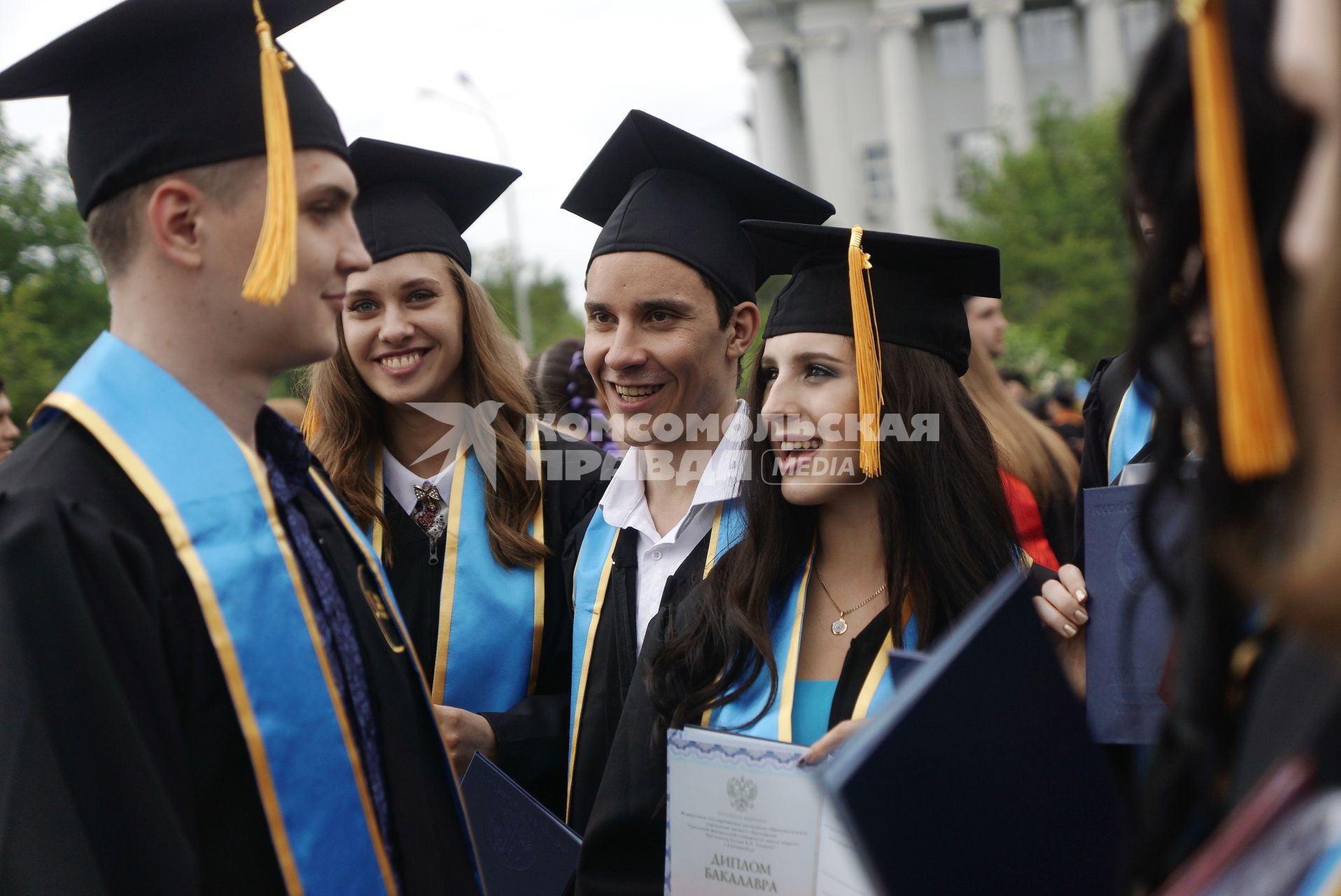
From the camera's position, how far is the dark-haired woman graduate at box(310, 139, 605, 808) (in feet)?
10.8

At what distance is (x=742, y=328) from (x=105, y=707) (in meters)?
2.37

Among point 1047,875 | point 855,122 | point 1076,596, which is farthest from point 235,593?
point 855,122

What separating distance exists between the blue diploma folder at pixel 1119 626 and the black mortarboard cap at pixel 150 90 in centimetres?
158

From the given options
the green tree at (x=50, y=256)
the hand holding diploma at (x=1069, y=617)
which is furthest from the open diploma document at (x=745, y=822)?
the green tree at (x=50, y=256)

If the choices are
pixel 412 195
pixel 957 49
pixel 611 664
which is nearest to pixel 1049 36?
pixel 957 49

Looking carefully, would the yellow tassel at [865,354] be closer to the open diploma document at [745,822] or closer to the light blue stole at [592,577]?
the light blue stole at [592,577]

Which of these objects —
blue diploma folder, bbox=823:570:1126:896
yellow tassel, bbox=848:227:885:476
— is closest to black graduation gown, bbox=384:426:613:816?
yellow tassel, bbox=848:227:885:476

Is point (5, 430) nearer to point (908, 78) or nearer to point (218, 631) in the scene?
point (218, 631)

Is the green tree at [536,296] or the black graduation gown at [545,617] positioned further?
the green tree at [536,296]

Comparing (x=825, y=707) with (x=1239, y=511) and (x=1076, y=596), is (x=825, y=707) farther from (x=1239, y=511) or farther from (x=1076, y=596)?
(x=1239, y=511)

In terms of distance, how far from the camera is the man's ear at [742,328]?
3.53m

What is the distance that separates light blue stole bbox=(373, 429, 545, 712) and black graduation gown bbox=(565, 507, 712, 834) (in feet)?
1.10

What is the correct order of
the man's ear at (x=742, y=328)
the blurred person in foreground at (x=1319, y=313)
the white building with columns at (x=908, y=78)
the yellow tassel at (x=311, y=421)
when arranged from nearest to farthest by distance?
the blurred person in foreground at (x=1319, y=313) < the man's ear at (x=742, y=328) < the yellow tassel at (x=311, y=421) < the white building with columns at (x=908, y=78)

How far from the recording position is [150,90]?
1858mm
